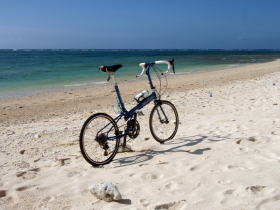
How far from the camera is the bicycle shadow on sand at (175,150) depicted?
4754 millimetres

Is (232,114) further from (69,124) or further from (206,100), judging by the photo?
(69,124)

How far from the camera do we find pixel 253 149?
15.5 feet

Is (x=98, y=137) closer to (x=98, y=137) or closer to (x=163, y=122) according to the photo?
(x=98, y=137)

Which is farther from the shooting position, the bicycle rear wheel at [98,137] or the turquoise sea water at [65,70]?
the turquoise sea water at [65,70]

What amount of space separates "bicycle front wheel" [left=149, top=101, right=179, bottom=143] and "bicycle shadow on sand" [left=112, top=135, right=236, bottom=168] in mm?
161

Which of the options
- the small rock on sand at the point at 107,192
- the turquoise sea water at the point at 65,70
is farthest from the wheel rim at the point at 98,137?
the turquoise sea water at the point at 65,70

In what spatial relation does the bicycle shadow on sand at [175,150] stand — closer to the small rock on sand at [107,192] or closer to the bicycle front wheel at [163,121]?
the bicycle front wheel at [163,121]

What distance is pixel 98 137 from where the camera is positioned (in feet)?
15.6

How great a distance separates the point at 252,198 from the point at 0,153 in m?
4.30

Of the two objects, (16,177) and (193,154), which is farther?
(193,154)

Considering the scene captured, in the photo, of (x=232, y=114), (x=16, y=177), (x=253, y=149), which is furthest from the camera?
(x=232, y=114)

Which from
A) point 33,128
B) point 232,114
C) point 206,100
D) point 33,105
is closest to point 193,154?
point 232,114

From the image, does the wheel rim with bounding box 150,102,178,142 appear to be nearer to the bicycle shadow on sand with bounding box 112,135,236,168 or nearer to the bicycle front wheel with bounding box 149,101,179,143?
the bicycle front wheel with bounding box 149,101,179,143

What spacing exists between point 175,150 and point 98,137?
1209mm
